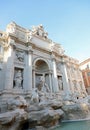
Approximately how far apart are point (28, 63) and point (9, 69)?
2.78m

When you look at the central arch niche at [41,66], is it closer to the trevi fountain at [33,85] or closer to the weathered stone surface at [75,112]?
the trevi fountain at [33,85]

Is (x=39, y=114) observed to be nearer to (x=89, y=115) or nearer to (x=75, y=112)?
(x=75, y=112)

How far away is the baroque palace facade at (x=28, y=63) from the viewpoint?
11.2 meters

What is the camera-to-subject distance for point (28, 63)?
1314 cm

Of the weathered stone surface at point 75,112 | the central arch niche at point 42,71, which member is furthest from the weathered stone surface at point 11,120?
the central arch niche at point 42,71

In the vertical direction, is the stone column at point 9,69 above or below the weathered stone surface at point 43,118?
above

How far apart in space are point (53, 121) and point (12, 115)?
8.77 feet

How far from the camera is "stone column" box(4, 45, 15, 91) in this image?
1038cm

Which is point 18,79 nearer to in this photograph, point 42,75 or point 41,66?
point 42,75

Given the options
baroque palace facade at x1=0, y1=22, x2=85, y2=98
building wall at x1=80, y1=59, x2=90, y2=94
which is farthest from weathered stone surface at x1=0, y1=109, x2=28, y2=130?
building wall at x1=80, y1=59, x2=90, y2=94

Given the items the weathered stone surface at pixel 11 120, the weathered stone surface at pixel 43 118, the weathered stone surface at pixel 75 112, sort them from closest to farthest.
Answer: the weathered stone surface at pixel 11 120 → the weathered stone surface at pixel 43 118 → the weathered stone surface at pixel 75 112

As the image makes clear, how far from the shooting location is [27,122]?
6.23 m

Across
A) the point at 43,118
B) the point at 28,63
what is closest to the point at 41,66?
the point at 28,63

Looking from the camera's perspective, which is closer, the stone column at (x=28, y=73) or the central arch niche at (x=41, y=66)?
Answer: the stone column at (x=28, y=73)
